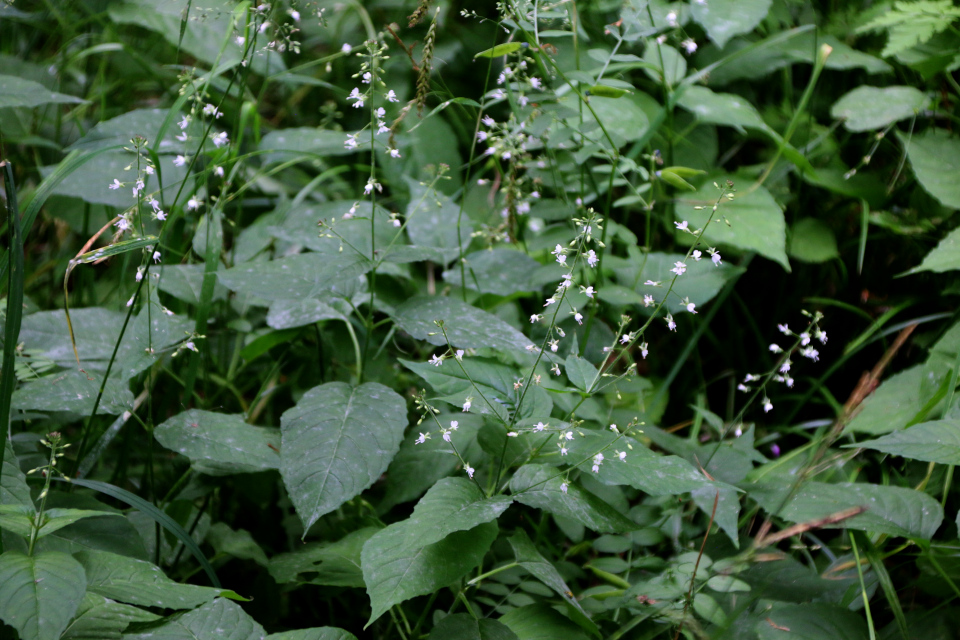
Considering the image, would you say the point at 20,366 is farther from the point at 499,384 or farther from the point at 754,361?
the point at 754,361

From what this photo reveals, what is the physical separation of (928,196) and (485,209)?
138 cm

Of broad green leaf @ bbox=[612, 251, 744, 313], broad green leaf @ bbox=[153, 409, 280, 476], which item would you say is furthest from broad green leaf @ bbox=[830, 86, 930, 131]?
broad green leaf @ bbox=[153, 409, 280, 476]

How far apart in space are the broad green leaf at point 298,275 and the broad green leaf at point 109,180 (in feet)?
1.54

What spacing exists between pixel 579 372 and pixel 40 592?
873mm

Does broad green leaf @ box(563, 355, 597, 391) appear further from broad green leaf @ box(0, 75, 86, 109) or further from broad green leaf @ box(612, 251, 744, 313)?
broad green leaf @ box(0, 75, 86, 109)

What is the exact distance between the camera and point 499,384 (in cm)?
127

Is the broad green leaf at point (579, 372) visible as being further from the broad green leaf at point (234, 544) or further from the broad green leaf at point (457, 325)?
the broad green leaf at point (234, 544)

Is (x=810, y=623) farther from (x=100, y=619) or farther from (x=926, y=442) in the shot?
(x=100, y=619)

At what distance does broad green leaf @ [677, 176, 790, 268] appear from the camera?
1.79m

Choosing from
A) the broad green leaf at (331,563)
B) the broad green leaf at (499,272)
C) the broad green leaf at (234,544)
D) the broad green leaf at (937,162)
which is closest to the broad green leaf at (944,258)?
the broad green leaf at (937,162)

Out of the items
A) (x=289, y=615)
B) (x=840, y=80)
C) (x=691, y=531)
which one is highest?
(x=840, y=80)

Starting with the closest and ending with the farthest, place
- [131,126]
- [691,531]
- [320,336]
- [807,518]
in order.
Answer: [807,518] → [691,531] → [320,336] → [131,126]

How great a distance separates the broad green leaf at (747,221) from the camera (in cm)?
179

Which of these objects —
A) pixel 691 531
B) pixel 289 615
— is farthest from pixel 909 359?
pixel 289 615
